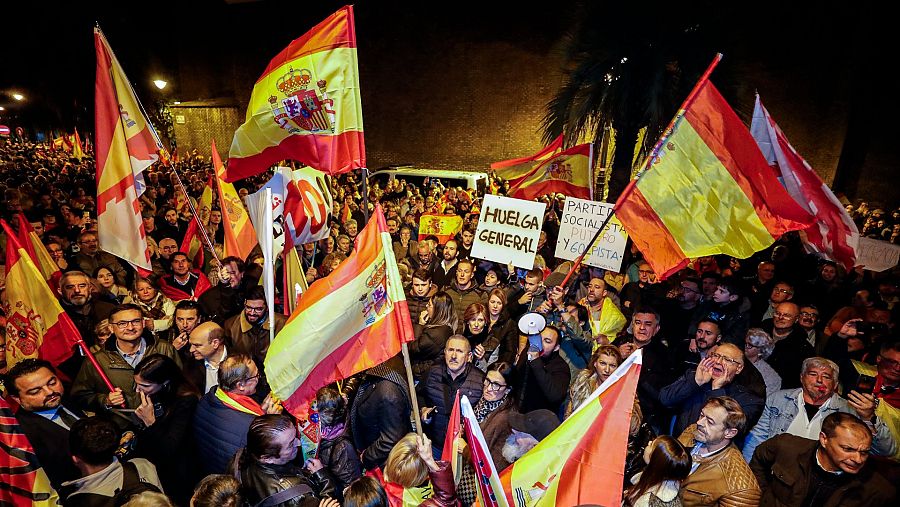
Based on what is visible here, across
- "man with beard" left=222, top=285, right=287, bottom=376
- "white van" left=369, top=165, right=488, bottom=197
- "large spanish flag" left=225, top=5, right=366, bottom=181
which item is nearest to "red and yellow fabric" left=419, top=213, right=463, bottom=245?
"white van" left=369, top=165, right=488, bottom=197

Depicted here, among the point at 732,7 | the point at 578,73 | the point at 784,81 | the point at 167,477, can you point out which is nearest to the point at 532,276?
the point at 167,477

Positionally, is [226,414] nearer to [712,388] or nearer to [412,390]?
[412,390]

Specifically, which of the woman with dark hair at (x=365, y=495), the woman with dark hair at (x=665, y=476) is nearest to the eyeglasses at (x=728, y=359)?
the woman with dark hair at (x=665, y=476)

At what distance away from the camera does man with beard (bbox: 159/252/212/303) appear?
618 cm

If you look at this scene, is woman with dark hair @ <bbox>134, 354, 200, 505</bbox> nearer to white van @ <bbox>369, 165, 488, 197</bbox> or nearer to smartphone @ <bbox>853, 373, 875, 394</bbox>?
smartphone @ <bbox>853, 373, 875, 394</bbox>

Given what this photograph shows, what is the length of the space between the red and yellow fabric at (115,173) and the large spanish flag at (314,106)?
1.39 m

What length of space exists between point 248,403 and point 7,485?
1231mm

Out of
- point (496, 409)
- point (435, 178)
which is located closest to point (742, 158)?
point (496, 409)

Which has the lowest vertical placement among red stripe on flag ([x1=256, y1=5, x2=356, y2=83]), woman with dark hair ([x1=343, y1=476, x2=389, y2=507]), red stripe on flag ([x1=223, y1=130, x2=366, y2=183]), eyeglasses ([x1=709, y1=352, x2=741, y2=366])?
woman with dark hair ([x1=343, y1=476, x2=389, y2=507])

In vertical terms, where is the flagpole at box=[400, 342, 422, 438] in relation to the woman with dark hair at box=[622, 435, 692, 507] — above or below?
above

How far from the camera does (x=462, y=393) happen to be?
380cm

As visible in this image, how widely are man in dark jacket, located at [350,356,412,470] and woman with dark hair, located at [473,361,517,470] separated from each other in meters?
→ 0.55

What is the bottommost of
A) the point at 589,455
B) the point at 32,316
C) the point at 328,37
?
the point at 589,455

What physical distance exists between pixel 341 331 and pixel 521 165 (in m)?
5.81
